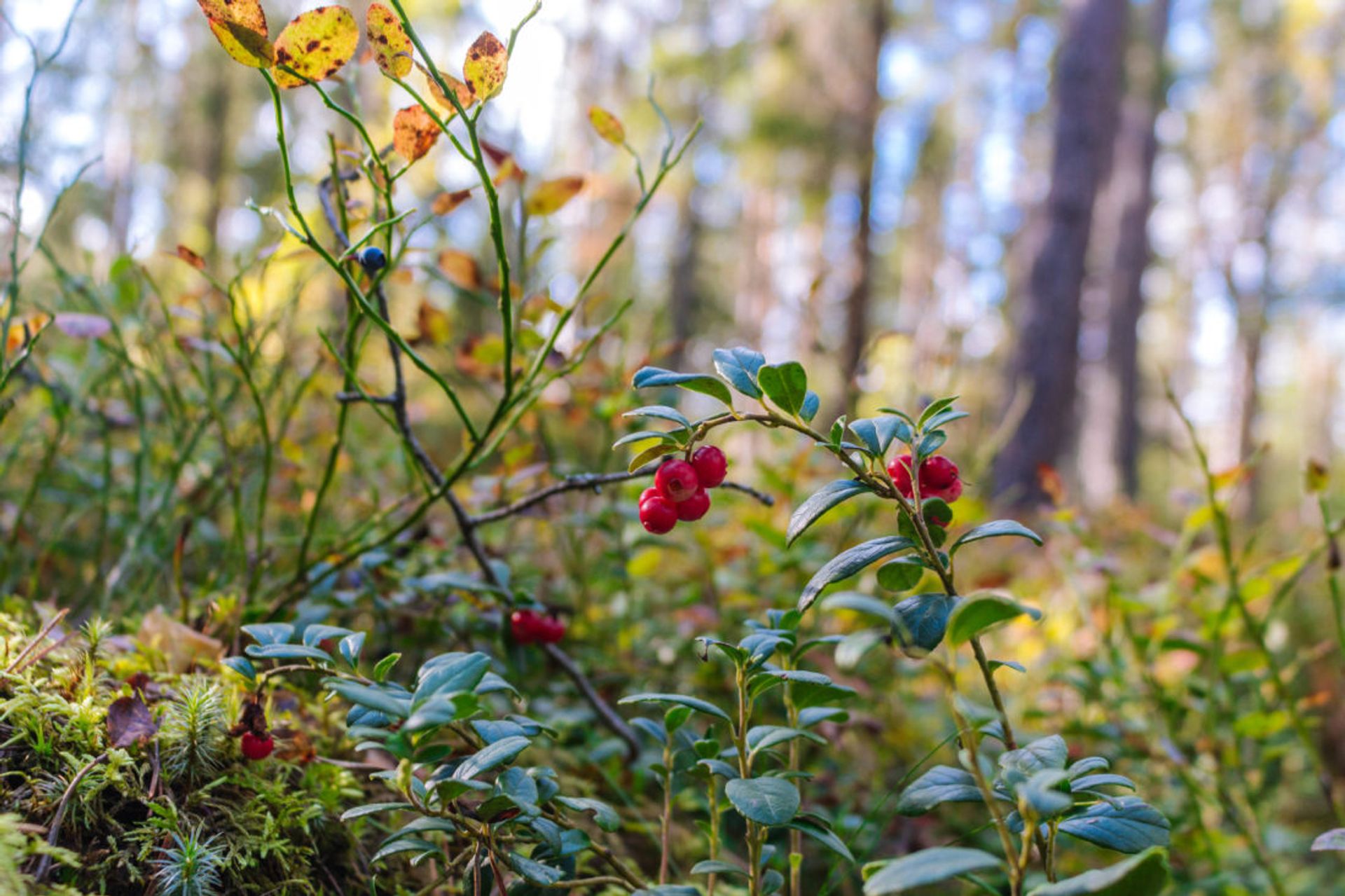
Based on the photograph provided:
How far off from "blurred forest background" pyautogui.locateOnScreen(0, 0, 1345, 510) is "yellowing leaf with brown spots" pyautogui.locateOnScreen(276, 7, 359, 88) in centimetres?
56

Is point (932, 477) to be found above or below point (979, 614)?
above

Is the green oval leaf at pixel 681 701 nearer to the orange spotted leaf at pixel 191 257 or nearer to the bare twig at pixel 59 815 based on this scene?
the bare twig at pixel 59 815

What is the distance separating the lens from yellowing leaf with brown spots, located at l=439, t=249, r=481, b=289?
1466 mm

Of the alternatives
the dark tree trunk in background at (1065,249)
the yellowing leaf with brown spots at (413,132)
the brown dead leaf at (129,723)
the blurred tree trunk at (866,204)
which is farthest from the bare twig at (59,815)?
the blurred tree trunk at (866,204)

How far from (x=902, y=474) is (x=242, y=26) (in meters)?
0.79

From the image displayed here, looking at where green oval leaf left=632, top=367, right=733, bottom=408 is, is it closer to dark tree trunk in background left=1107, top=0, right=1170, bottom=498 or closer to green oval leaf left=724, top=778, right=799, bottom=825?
green oval leaf left=724, top=778, right=799, bottom=825

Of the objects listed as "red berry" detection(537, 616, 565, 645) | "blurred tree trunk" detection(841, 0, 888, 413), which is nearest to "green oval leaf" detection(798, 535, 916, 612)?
"red berry" detection(537, 616, 565, 645)

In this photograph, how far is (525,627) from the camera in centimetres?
123

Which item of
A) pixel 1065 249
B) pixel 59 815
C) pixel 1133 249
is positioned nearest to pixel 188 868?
pixel 59 815

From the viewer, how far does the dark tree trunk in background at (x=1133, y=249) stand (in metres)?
9.47

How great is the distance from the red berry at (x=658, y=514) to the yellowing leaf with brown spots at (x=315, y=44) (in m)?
0.55

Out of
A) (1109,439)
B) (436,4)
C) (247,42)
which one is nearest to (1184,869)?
(247,42)

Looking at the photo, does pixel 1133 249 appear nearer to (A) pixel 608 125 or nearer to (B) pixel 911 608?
(A) pixel 608 125

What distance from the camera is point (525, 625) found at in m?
1.23
